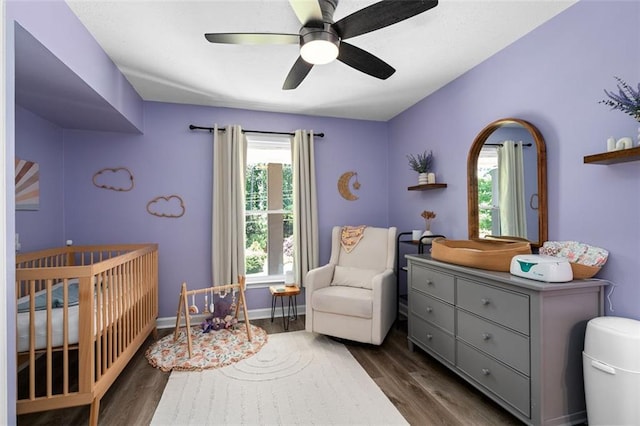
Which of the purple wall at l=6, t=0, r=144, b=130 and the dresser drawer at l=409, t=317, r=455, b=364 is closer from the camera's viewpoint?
the purple wall at l=6, t=0, r=144, b=130

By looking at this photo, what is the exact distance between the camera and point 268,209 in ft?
12.1

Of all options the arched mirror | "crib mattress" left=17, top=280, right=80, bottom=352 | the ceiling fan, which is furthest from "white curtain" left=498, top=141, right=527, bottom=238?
"crib mattress" left=17, top=280, right=80, bottom=352

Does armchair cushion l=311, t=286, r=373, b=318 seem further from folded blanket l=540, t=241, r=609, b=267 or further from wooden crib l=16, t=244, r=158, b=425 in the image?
wooden crib l=16, t=244, r=158, b=425

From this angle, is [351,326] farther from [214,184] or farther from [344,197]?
[214,184]

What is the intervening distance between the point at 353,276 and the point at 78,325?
2188mm

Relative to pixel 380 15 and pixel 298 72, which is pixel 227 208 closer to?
pixel 298 72

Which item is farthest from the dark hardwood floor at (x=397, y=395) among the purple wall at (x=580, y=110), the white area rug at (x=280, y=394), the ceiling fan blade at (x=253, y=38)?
the ceiling fan blade at (x=253, y=38)

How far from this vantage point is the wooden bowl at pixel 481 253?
190 centimetres

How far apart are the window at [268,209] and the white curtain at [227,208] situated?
245 mm

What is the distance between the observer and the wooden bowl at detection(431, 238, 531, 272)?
1905mm

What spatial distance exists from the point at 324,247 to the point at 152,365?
2069 millimetres

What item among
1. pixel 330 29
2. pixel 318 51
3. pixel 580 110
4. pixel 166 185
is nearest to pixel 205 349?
pixel 166 185

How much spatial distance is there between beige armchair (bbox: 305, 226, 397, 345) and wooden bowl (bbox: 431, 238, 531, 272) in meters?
0.60

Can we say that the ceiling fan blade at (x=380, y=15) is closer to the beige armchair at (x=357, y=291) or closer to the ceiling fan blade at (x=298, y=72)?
the ceiling fan blade at (x=298, y=72)
